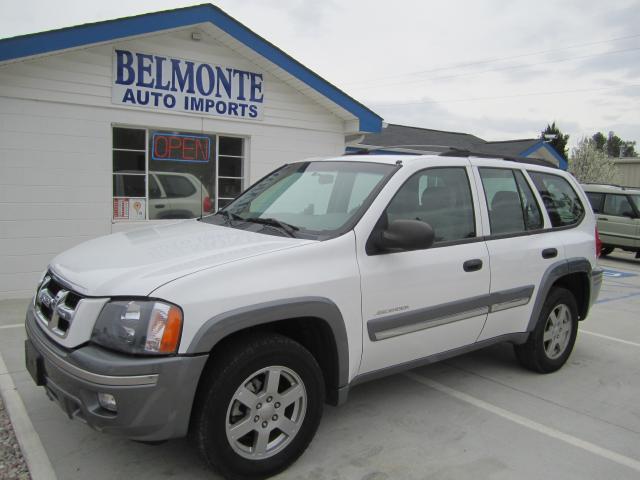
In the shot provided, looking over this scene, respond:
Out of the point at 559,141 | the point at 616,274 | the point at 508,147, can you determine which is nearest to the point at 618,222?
the point at 616,274

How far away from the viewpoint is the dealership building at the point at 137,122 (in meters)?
7.07

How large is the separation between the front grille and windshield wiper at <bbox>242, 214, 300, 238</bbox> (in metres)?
1.26

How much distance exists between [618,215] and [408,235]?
13348 mm

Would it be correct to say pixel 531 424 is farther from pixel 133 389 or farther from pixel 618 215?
pixel 618 215

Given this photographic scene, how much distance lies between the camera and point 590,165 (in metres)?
38.7

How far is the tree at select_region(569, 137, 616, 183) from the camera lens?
125ft

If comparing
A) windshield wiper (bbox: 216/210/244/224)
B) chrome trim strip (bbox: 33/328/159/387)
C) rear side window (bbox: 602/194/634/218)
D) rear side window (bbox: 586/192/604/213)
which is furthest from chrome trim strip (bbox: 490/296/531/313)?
rear side window (bbox: 586/192/604/213)

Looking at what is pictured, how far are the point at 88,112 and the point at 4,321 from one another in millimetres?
3087

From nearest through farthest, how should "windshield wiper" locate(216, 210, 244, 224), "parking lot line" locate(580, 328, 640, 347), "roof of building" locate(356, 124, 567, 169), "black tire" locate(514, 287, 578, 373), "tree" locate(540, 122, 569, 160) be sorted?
"windshield wiper" locate(216, 210, 244, 224), "black tire" locate(514, 287, 578, 373), "parking lot line" locate(580, 328, 640, 347), "roof of building" locate(356, 124, 567, 169), "tree" locate(540, 122, 569, 160)

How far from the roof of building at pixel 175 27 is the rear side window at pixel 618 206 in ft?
26.3

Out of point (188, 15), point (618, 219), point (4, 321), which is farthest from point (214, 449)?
point (618, 219)

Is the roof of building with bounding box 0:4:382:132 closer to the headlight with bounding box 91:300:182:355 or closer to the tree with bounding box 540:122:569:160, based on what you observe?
the headlight with bounding box 91:300:182:355

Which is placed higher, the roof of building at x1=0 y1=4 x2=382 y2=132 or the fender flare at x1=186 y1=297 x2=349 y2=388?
the roof of building at x1=0 y1=4 x2=382 y2=132

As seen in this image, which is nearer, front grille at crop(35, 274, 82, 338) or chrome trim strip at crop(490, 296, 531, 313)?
front grille at crop(35, 274, 82, 338)
